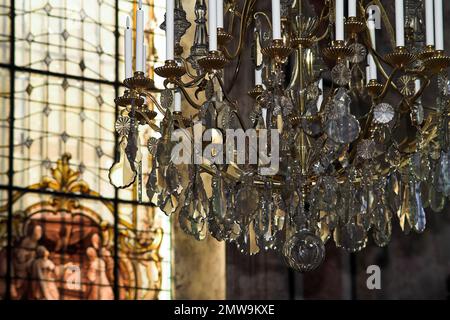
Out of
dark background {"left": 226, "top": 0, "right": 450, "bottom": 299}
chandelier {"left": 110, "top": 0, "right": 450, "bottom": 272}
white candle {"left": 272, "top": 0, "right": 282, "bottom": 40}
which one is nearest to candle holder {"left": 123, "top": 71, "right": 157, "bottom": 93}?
chandelier {"left": 110, "top": 0, "right": 450, "bottom": 272}

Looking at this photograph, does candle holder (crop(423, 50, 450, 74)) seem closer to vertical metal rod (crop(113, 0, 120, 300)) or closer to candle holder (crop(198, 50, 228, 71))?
candle holder (crop(198, 50, 228, 71))

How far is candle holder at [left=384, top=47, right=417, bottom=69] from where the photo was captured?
431 cm

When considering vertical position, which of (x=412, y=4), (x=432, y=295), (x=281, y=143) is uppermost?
(x=412, y=4)

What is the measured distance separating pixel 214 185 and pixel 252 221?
0.26m

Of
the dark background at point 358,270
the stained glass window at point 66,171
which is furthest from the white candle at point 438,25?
the stained glass window at point 66,171

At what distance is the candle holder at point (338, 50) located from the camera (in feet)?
14.0

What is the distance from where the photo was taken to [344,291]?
7.16 m

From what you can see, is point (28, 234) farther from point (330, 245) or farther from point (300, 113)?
point (300, 113)

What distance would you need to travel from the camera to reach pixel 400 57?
4316mm

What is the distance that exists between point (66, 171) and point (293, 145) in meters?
2.93

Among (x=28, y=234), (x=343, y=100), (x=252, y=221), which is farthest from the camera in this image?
(x=28, y=234)

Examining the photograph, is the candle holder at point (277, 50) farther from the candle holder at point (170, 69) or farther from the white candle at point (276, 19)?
the candle holder at point (170, 69)

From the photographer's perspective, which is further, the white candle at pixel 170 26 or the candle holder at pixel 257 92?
the candle holder at pixel 257 92

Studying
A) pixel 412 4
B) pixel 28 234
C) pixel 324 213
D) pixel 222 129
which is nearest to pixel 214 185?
pixel 222 129
